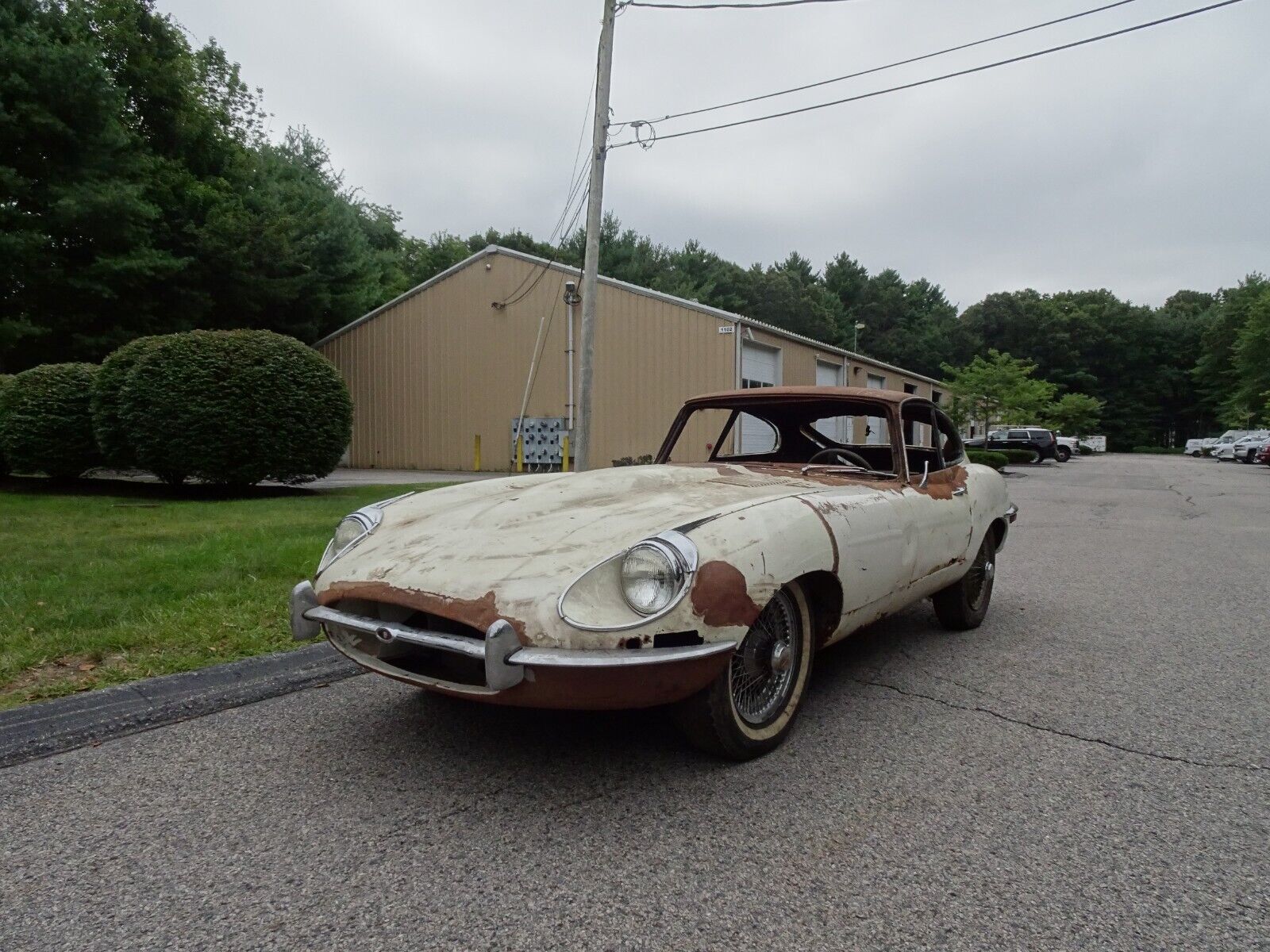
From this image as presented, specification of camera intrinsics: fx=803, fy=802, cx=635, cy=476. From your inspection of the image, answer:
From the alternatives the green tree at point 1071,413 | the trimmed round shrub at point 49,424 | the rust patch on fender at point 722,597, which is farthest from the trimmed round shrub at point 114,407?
the green tree at point 1071,413

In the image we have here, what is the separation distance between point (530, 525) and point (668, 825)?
Result: 1128 millimetres

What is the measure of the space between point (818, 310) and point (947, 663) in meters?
53.5

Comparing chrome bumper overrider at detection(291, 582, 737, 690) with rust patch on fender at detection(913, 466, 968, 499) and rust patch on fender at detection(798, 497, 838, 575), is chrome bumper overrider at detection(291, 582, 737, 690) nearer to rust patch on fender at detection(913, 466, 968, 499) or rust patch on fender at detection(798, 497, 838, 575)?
rust patch on fender at detection(798, 497, 838, 575)

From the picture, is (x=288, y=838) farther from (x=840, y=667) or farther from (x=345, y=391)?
(x=345, y=391)

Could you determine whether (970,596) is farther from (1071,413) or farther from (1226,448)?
(1071,413)

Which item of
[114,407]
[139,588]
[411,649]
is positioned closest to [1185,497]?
[411,649]

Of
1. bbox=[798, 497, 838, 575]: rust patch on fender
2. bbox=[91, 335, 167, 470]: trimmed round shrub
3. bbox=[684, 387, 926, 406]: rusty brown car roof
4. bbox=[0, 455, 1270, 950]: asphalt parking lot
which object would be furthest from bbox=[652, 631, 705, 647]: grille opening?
bbox=[91, 335, 167, 470]: trimmed round shrub

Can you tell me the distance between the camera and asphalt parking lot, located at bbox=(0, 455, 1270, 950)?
186 centimetres

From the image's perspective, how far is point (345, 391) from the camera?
1183 cm

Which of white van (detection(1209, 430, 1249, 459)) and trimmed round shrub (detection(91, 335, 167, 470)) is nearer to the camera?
trimmed round shrub (detection(91, 335, 167, 470))

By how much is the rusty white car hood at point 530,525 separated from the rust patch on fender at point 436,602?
19mm

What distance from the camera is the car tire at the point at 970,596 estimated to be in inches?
177

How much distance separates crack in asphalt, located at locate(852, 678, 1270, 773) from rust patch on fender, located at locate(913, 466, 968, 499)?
0.91m

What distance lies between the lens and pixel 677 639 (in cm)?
233
